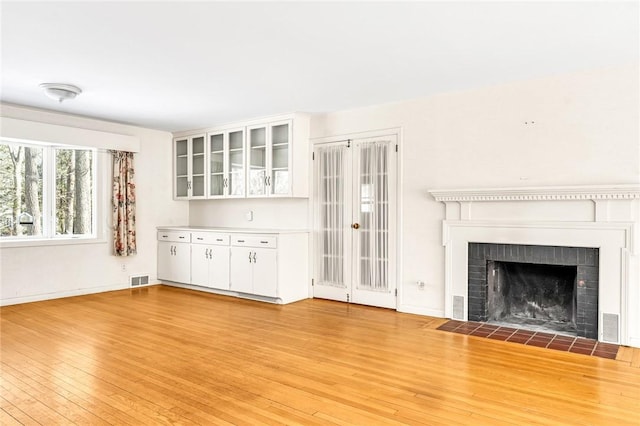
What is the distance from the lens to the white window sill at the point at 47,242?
18.2ft

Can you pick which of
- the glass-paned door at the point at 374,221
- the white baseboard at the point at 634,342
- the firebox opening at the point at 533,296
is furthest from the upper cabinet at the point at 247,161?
the white baseboard at the point at 634,342

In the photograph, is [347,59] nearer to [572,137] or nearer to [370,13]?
[370,13]

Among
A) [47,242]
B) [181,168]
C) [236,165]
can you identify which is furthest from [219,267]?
[47,242]

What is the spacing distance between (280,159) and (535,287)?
3476 mm

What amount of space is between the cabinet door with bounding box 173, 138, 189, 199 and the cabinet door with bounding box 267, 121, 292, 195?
1.87m

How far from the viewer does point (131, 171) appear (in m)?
6.65

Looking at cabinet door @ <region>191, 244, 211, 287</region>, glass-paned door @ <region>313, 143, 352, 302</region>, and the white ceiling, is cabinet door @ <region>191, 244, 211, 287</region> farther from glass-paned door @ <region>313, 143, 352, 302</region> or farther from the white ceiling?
the white ceiling

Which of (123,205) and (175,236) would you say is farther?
(175,236)

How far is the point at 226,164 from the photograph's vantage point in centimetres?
662

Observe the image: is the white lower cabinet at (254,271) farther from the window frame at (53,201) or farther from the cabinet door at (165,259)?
the window frame at (53,201)

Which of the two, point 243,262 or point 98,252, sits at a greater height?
point 98,252

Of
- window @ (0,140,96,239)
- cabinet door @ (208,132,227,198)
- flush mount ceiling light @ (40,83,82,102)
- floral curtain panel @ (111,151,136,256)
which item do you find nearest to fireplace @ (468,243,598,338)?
cabinet door @ (208,132,227,198)

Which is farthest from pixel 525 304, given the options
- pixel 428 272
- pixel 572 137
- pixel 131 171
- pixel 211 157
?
pixel 131 171

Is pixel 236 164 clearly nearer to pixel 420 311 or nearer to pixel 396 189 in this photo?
pixel 396 189
